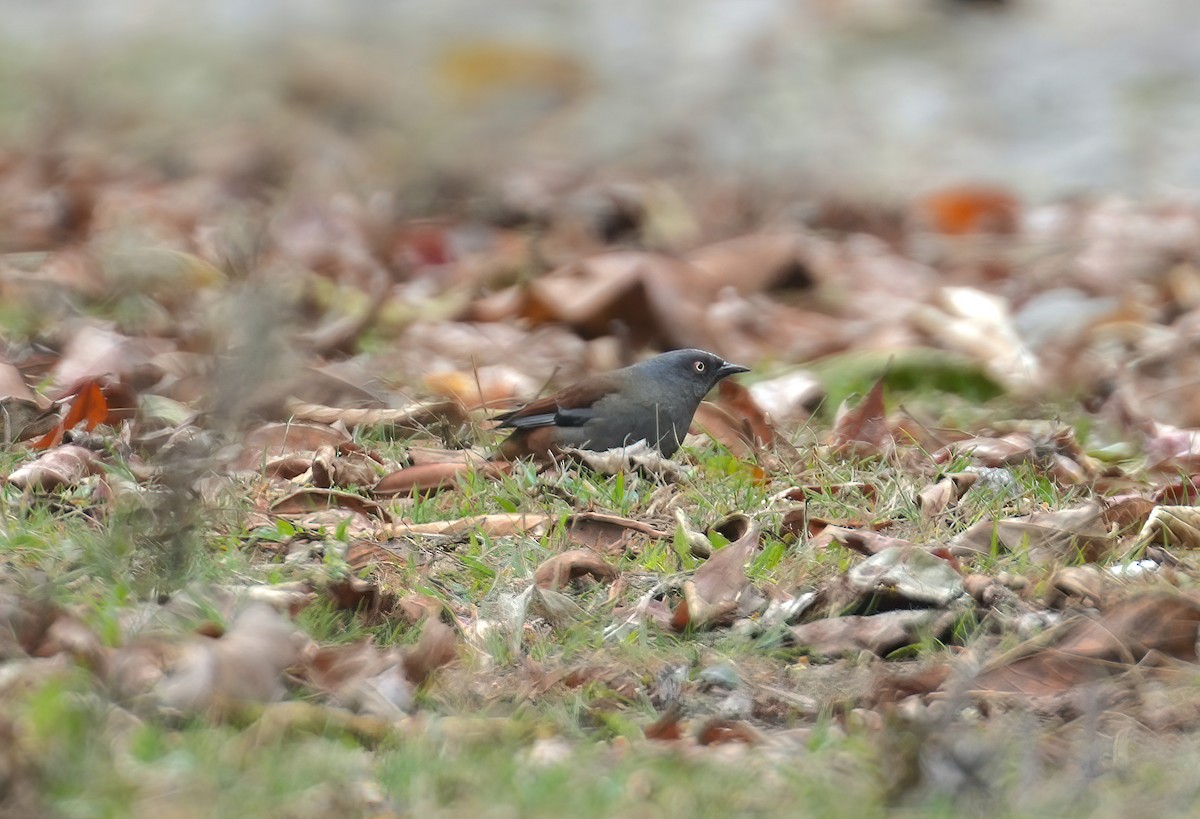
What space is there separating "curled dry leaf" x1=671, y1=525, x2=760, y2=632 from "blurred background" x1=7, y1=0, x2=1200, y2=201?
716 cm

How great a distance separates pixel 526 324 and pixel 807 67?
6.50 m

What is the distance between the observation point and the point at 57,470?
16.0 feet

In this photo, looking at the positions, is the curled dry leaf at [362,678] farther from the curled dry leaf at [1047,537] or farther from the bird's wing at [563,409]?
the bird's wing at [563,409]

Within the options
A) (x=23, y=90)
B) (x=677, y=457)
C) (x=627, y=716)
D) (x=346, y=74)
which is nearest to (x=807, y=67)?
(x=346, y=74)

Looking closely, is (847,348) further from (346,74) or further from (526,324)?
(346,74)

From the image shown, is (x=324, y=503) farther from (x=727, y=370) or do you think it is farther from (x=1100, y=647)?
(x=1100, y=647)

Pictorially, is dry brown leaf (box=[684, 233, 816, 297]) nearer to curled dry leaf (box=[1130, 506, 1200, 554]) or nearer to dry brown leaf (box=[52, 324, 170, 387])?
dry brown leaf (box=[52, 324, 170, 387])

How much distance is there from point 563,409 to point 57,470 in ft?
5.46

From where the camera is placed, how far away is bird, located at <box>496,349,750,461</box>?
5609 millimetres

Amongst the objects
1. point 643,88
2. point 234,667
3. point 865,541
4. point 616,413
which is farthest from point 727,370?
point 643,88

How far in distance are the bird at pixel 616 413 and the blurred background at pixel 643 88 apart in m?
5.34

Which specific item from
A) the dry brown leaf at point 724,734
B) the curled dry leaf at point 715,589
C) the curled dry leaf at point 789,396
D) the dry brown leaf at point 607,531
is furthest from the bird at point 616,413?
the dry brown leaf at point 724,734

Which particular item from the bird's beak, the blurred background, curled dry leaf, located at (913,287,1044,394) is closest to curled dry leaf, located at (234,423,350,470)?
the bird's beak

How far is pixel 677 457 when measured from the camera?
18.9 ft
